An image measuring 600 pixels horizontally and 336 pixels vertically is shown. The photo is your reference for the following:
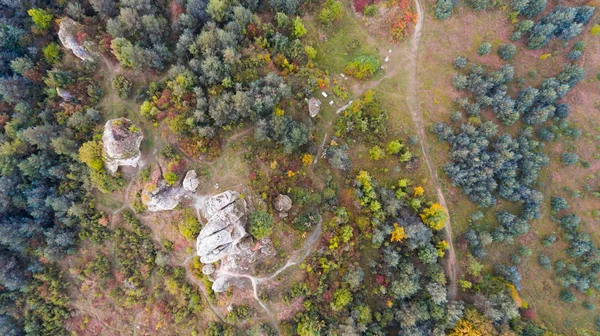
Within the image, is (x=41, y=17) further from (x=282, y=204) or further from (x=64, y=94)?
(x=282, y=204)

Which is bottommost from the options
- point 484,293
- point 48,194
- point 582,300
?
point 48,194

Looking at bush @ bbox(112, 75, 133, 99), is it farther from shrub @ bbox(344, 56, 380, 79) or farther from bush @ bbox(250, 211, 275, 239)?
shrub @ bbox(344, 56, 380, 79)

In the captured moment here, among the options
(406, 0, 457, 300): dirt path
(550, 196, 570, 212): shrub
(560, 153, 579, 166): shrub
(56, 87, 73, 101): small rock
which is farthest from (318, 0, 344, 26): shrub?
(550, 196, 570, 212): shrub

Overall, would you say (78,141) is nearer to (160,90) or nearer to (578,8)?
(160,90)

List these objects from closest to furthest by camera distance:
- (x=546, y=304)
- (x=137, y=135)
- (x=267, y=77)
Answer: (x=137, y=135), (x=267, y=77), (x=546, y=304)

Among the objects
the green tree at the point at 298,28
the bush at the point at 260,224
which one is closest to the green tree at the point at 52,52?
the green tree at the point at 298,28

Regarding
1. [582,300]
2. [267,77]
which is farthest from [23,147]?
[582,300]

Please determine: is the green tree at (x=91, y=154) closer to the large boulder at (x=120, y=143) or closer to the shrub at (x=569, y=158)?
the large boulder at (x=120, y=143)
